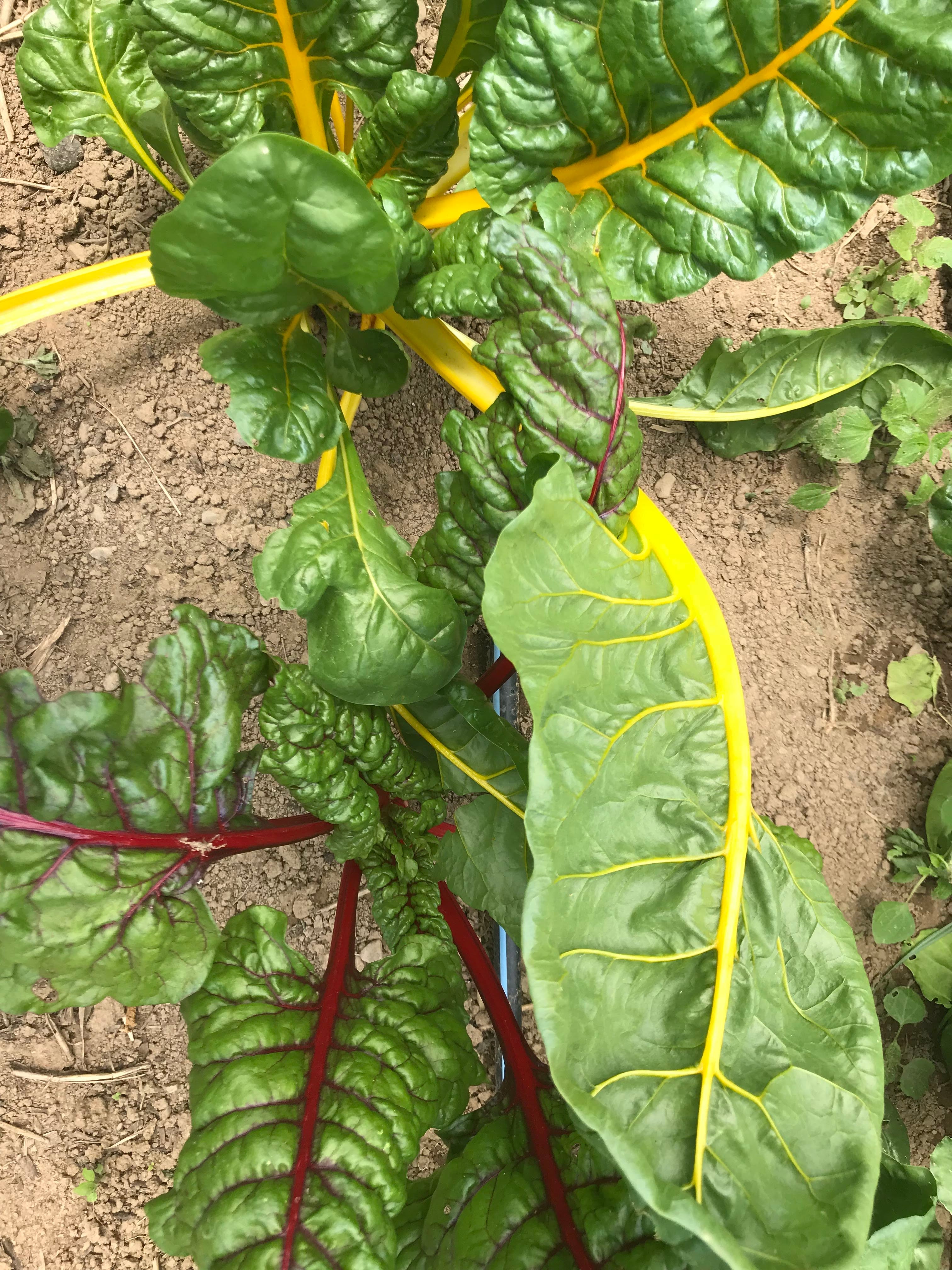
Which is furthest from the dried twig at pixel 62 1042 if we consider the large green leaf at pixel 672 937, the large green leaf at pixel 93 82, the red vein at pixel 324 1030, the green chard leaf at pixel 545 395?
the large green leaf at pixel 93 82

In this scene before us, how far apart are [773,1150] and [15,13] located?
198 cm

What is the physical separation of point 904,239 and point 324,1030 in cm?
165

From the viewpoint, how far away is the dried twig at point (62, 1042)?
1.40 metres

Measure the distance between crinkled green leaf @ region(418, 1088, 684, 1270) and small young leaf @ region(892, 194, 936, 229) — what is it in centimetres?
160

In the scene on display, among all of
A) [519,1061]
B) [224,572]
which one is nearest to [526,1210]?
[519,1061]

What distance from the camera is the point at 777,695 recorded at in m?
1.57

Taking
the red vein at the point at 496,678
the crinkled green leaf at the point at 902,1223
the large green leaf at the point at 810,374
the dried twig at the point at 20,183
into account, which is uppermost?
the dried twig at the point at 20,183

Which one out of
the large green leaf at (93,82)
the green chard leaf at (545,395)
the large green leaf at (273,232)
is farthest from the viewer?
the large green leaf at (93,82)

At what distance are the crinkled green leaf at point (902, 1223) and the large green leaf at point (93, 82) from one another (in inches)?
62.9

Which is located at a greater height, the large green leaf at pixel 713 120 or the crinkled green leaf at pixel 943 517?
the large green leaf at pixel 713 120

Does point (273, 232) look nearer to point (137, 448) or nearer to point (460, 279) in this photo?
point (460, 279)

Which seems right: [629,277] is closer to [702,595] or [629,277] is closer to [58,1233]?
[702,595]

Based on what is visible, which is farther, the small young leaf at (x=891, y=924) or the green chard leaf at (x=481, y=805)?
the small young leaf at (x=891, y=924)

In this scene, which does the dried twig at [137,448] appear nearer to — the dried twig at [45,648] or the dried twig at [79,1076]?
the dried twig at [45,648]
